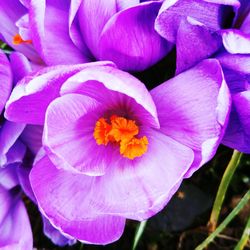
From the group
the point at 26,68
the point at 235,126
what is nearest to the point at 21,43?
the point at 26,68

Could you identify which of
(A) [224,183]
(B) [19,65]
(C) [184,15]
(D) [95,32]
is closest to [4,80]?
(B) [19,65]

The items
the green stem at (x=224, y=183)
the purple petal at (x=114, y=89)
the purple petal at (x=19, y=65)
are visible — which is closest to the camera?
the purple petal at (x=114, y=89)

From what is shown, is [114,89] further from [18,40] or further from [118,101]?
[18,40]

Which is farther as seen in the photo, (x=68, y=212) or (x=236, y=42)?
(x=68, y=212)

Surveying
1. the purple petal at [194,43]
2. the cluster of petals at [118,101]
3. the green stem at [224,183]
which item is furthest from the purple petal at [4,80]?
the green stem at [224,183]

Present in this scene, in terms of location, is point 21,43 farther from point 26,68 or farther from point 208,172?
point 208,172

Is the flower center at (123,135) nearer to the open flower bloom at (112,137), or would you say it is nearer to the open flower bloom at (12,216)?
the open flower bloom at (112,137)
